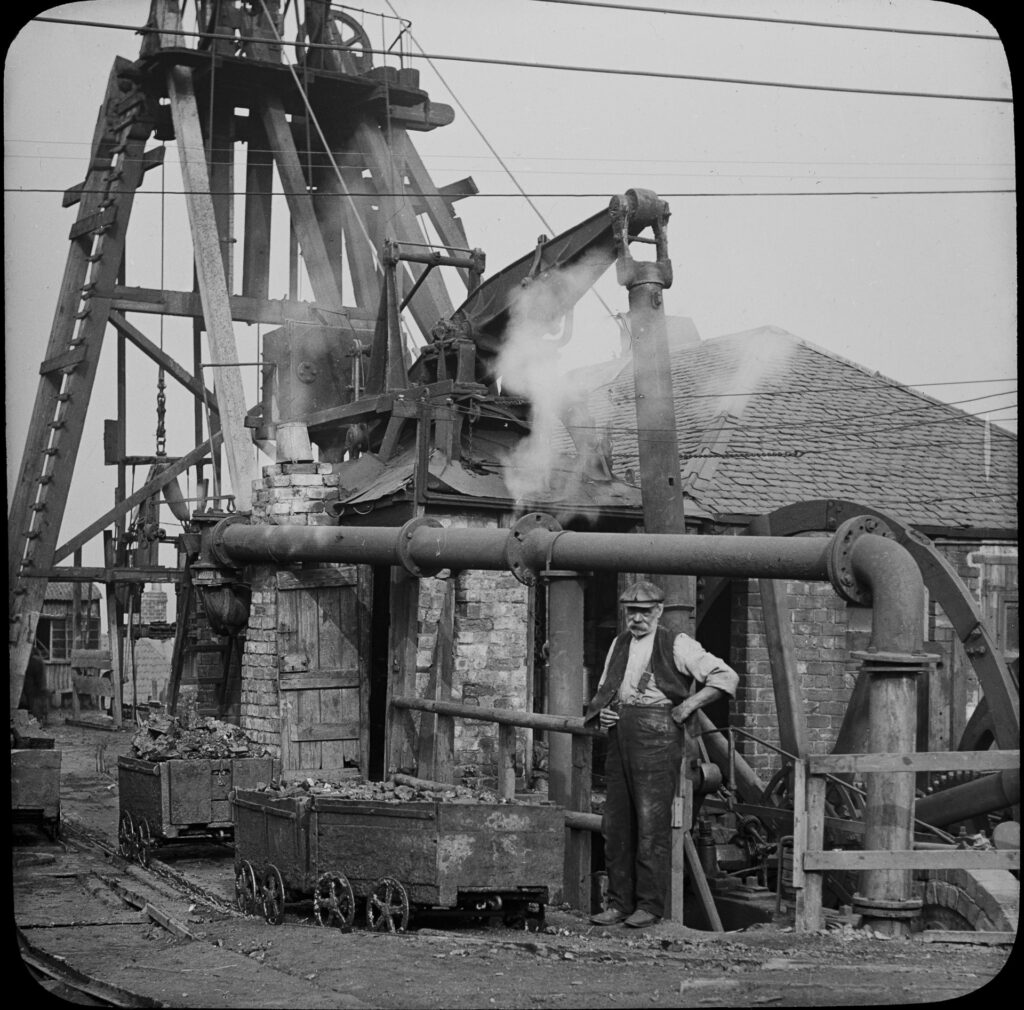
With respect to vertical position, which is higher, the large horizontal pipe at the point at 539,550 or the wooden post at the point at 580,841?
the large horizontal pipe at the point at 539,550

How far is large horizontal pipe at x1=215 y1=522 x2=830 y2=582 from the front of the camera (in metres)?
9.13

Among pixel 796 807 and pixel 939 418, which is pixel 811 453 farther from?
pixel 796 807

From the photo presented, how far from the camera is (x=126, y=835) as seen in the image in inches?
473

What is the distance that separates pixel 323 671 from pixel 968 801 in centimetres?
599

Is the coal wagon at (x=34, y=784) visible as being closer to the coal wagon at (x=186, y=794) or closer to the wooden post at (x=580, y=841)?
the coal wagon at (x=186, y=794)

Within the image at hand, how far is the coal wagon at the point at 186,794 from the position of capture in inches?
447

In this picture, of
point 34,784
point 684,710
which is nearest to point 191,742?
point 34,784

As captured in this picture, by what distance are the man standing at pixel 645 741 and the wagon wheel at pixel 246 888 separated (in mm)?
2322

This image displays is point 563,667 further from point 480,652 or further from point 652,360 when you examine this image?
point 652,360

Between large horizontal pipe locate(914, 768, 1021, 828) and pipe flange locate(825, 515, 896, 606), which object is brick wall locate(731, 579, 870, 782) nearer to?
large horizontal pipe locate(914, 768, 1021, 828)

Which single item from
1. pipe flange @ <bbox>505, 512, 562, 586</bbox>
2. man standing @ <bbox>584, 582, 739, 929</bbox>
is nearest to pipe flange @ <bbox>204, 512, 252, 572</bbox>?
pipe flange @ <bbox>505, 512, 562, 586</bbox>

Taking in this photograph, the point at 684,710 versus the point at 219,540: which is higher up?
the point at 219,540

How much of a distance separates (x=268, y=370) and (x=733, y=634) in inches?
236

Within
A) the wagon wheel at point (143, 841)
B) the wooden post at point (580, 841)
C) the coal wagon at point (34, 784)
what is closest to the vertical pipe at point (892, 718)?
the wooden post at point (580, 841)
